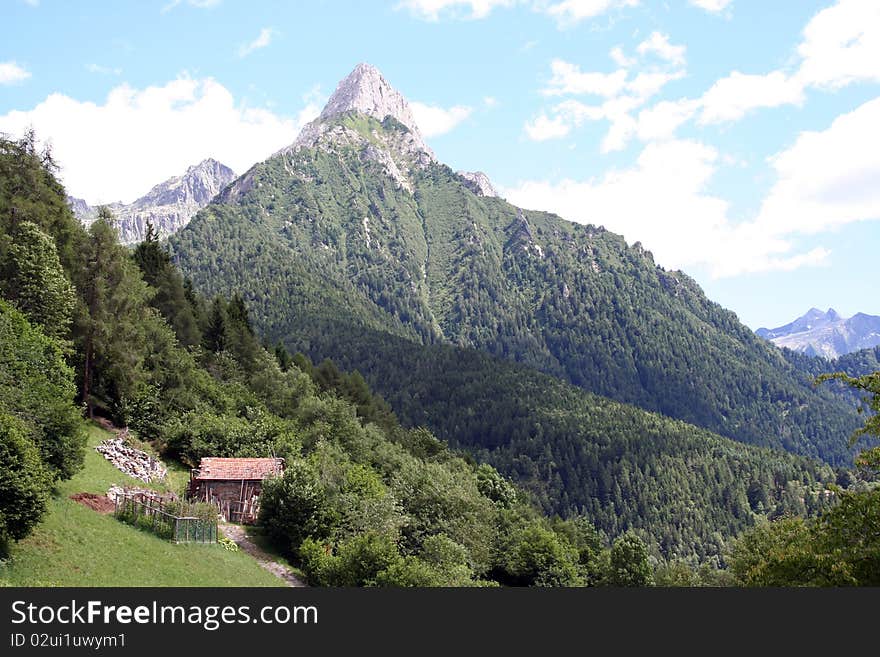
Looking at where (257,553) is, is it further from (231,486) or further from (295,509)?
(231,486)

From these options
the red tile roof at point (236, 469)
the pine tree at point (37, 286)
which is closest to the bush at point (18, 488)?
the red tile roof at point (236, 469)

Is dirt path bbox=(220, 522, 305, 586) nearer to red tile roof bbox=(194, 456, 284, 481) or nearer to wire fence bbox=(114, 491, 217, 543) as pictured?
red tile roof bbox=(194, 456, 284, 481)

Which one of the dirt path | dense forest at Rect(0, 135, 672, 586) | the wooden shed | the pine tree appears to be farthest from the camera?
the wooden shed

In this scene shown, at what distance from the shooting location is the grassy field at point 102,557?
2891cm

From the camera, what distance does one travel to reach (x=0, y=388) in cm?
3784

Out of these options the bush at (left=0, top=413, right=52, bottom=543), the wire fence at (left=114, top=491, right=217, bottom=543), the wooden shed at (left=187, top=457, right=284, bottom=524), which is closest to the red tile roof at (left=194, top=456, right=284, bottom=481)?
the wooden shed at (left=187, top=457, right=284, bottom=524)

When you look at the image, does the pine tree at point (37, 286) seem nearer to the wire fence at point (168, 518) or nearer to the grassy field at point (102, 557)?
the grassy field at point (102, 557)

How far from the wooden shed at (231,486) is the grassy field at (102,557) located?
354 inches

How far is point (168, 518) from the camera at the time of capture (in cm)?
4191

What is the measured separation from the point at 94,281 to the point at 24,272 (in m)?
6.02

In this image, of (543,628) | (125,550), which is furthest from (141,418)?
(543,628)

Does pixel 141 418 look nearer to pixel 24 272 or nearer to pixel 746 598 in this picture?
pixel 24 272

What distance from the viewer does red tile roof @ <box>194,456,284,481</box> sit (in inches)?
2178

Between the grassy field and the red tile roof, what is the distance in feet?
31.3
